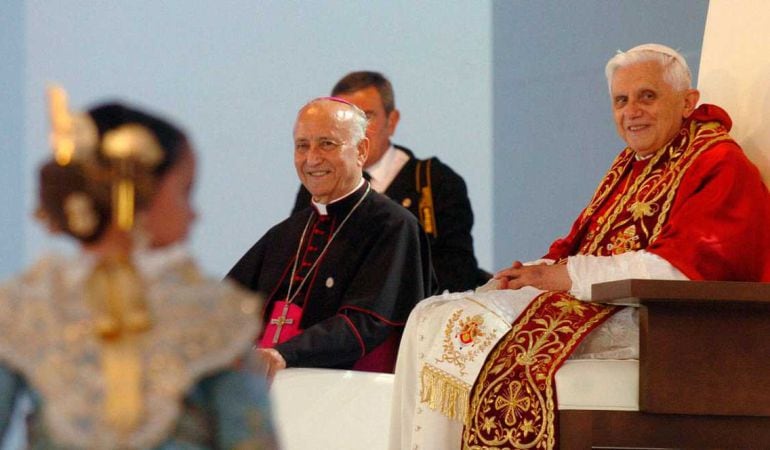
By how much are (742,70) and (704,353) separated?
125 centimetres

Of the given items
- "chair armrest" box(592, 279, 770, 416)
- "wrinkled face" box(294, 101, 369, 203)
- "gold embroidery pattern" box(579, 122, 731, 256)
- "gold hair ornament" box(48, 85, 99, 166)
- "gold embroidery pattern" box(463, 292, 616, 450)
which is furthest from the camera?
"wrinkled face" box(294, 101, 369, 203)

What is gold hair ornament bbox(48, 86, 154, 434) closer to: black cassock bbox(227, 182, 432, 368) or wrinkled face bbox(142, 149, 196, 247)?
wrinkled face bbox(142, 149, 196, 247)

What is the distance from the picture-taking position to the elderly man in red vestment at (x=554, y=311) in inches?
156

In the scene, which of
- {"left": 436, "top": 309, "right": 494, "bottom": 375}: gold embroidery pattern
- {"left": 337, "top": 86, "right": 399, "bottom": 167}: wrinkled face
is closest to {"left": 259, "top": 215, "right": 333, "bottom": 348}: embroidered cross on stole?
{"left": 436, "top": 309, "right": 494, "bottom": 375}: gold embroidery pattern

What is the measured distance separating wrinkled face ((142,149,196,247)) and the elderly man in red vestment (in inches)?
89.6

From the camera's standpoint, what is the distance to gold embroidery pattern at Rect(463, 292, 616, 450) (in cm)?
386

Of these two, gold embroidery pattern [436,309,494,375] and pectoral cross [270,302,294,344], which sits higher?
gold embroidery pattern [436,309,494,375]

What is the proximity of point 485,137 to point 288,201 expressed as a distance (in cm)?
133

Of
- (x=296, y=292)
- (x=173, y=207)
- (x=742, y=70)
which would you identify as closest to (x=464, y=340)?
(x=296, y=292)

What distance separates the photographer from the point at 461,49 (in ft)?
26.1

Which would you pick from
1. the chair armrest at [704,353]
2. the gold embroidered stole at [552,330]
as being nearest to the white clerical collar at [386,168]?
the gold embroidered stole at [552,330]

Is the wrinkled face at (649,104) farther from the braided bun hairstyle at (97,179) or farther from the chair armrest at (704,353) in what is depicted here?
the braided bun hairstyle at (97,179)

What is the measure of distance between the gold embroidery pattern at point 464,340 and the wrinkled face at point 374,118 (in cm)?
211

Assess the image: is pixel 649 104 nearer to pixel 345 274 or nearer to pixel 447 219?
pixel 345 274
